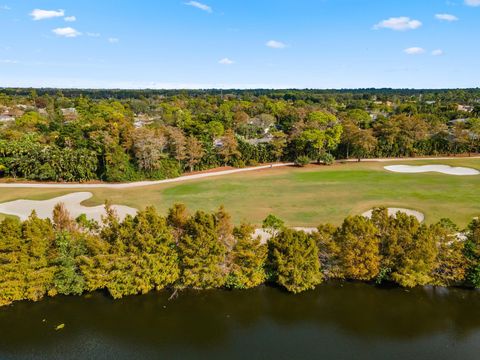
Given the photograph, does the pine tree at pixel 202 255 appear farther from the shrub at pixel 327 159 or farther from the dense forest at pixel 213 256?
the shrub at pixel 327 159

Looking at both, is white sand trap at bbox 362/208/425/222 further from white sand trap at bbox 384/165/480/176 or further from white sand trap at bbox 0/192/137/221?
white sand trap at bbox 0/192/137/221

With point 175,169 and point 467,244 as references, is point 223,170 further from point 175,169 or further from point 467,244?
point 467,244

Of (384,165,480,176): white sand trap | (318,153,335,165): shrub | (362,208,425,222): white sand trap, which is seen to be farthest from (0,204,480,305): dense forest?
(318,153,335,165): shrub

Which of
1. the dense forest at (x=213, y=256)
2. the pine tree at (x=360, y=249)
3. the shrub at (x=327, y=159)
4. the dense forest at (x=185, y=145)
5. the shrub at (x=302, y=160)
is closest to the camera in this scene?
the dense forest at (x=213, y=256)

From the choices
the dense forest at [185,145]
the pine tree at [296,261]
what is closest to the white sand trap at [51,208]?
the dense forest at [185,145]

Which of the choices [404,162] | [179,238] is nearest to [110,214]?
[179,238]

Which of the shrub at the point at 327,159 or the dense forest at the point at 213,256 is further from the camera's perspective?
the shrub at the point at 327,159

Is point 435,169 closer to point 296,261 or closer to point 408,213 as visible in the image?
point 408,213
